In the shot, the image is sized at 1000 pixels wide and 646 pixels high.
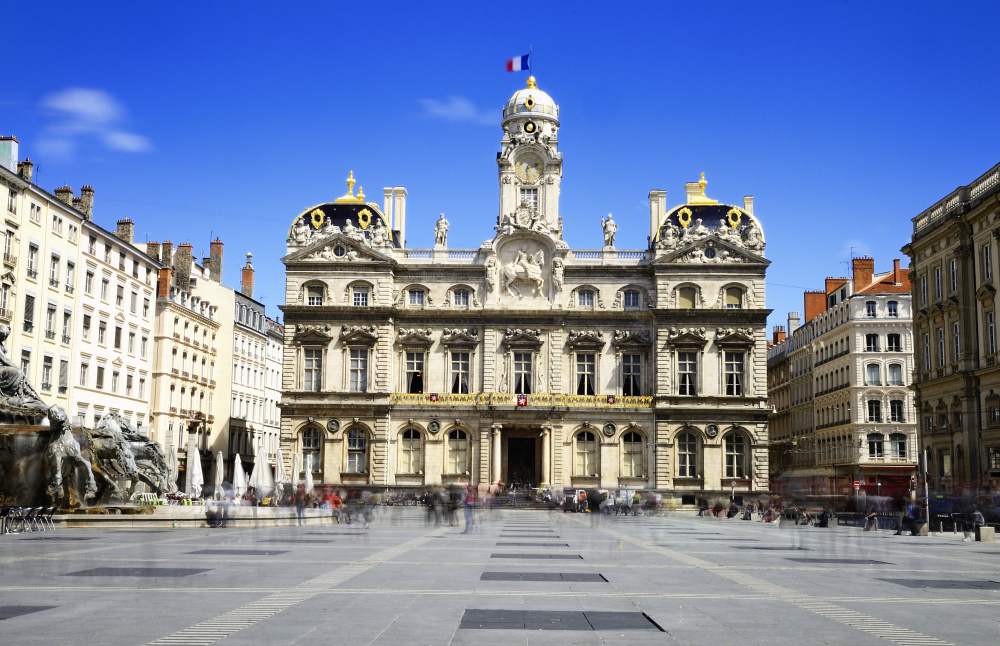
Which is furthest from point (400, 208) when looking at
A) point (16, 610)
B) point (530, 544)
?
point (16, 610)

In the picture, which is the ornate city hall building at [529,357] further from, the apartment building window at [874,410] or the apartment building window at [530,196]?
the apartment building window at [874,410]

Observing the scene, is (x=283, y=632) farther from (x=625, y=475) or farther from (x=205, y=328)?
(x=205, y=328)

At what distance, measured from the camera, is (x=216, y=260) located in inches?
3499

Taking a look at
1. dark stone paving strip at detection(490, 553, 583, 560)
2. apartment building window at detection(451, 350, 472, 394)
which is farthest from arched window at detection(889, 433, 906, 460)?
dark stone paving strip at detection(490, 553, 583, 560)

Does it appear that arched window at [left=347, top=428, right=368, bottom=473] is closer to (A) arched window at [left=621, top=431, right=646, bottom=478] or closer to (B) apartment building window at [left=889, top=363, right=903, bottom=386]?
(A) arched window at [left=621, top=431, right=646, bottom=478]

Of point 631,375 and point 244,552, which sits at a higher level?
point 631,375

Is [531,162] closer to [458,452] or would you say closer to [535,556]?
[458,452]

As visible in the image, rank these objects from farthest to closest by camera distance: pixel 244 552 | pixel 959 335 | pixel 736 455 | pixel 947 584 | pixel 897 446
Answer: pixel 897 446 → pixel 736 455 → pixel 959 335 → pixel 244 552 → pixel 947 584

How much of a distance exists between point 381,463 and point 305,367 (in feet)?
27.2

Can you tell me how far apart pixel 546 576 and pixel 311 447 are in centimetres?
5508

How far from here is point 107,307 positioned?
64938 millimetres

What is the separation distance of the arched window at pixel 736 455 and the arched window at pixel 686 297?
29.8 feet

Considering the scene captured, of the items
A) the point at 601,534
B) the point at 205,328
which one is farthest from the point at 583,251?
the point at 601,534

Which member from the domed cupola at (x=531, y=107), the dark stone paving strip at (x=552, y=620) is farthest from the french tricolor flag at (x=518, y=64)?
the dark stone paving strip at (x=552, y=620)
